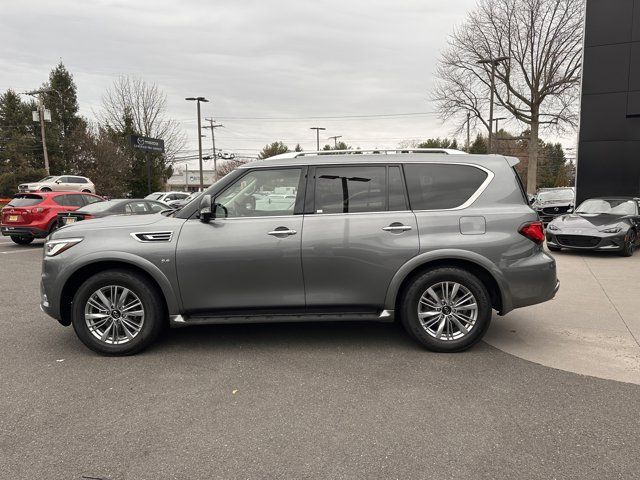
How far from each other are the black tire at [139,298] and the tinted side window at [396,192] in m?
2.36

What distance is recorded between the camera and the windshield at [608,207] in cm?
1123

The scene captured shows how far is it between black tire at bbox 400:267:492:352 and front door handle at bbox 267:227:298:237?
1.20 meters

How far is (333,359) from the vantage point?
13.9ft

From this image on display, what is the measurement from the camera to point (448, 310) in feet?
14.1

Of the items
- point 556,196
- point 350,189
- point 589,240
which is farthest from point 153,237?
point 556,196

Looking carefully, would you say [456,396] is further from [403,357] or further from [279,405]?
[279,405]

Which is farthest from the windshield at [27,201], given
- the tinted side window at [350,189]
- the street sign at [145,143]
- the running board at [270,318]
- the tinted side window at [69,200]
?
the street sign at [145,143]

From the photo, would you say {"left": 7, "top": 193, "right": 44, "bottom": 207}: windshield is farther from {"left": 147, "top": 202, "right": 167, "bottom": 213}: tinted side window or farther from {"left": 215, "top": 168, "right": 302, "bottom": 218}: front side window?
{"left": 215, "top": 168, "right": 302, "bottom": 218}: front side window

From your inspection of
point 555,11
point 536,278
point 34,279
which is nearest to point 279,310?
point 536,278

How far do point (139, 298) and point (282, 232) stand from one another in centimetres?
144

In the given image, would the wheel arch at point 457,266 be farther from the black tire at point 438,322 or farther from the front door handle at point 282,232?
the front door handle at point 282,232

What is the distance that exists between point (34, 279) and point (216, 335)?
5.22 meters

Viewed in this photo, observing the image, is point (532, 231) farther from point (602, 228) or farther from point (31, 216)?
point (31, 216)

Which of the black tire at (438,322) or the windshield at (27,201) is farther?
the windshield at (27,201)
